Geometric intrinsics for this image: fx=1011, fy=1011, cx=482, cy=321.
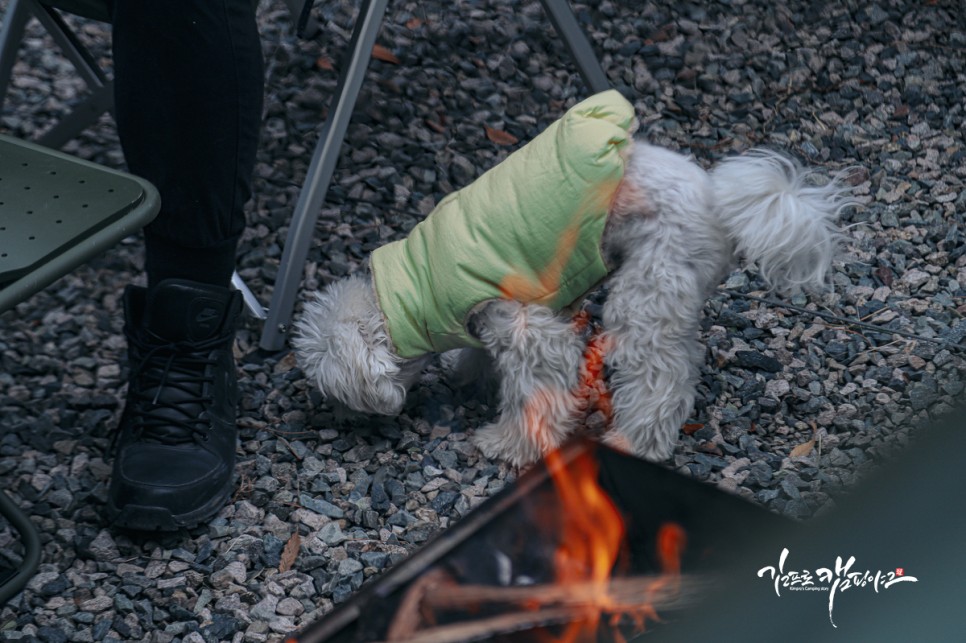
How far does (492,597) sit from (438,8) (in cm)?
286

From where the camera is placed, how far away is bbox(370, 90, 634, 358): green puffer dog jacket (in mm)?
1792

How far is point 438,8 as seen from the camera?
11.8 ft

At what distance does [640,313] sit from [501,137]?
128cm

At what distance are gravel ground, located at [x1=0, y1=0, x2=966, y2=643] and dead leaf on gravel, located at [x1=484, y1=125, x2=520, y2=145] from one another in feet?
0.10

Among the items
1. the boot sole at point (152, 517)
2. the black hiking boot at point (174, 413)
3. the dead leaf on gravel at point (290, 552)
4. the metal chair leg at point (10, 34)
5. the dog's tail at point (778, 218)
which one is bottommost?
the dead leaf on gravel at point (290, 552)

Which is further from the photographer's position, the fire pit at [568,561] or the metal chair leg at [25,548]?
the metal chair leg at [25,548]

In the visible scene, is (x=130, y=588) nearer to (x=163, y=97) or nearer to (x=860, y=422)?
(x=163, y=97)

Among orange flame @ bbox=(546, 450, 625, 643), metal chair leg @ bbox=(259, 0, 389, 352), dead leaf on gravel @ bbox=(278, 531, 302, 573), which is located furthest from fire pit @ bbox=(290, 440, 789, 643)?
metal chair leg @ bbox=(259, 0, 389, 352)

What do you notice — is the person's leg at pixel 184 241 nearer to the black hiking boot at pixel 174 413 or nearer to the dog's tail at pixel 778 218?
the black hiking boot at pixel 174 413

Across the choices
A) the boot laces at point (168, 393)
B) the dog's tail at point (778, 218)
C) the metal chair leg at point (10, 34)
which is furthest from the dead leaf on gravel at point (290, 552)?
the metal chair leg at point (10, 34)

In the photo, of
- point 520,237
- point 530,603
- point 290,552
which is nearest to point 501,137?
point 520,237

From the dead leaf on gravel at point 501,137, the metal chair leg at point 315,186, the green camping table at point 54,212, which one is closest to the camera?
the green camping table at point 54,212

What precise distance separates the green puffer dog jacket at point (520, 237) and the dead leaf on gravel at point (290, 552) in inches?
16.1

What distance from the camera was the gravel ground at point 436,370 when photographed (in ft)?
6.23
